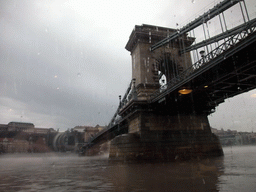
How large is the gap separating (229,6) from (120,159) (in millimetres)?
17673

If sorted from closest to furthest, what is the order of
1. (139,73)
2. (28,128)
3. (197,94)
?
(197,94) → (139,73) → (28,128)

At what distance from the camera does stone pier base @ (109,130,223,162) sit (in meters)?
16.3

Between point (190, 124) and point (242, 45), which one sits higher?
point (242, 45)

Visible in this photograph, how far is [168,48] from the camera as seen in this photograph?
2481 centimetres

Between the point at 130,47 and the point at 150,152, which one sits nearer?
the point at 150,152

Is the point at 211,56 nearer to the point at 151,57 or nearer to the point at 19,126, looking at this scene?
the point at 151,57

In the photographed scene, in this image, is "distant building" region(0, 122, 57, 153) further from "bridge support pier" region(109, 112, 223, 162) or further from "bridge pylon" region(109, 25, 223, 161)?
"bridge support pier" region(109, 112, 223, 162)

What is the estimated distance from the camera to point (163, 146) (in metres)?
17.0

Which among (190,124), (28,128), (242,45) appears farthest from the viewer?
(28,128)

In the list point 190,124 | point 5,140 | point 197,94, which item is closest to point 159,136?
point 190,124

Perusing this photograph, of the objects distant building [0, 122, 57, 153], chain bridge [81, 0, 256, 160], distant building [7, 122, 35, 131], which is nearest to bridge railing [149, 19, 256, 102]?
chain bridge [81, 0, 256, 160]

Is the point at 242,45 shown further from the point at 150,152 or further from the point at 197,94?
the point at 150,152

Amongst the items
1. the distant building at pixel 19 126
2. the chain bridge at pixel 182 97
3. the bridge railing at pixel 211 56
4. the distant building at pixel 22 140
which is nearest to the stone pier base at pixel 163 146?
the chain bridge at pixel 182 97

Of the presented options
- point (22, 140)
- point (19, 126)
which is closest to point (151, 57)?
point (22, 140)
